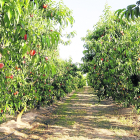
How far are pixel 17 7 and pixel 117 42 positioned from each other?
5.62 metres

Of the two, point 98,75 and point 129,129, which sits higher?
point 98,75

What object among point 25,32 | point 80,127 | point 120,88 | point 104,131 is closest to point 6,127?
point 80,127

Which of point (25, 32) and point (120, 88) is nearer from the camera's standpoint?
A: point (25, 32)

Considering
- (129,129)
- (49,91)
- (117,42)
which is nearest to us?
(117,42)

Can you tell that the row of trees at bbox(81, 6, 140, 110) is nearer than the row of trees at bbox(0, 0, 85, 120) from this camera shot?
No

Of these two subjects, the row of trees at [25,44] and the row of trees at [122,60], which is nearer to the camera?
the row of trees at [25,44]

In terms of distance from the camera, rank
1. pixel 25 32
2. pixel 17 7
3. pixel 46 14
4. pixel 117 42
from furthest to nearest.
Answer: pixel 117 42
pixel 46 14
pixel 25 32
pixel 17 7

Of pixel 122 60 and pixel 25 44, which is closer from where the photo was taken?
pixel 25 44

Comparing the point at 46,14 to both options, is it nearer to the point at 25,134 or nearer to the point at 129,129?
the point at 25,134

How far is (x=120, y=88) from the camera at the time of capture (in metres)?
8.06

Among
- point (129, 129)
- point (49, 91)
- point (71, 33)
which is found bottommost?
point (129, 129)

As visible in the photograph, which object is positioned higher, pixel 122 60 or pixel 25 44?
pixel 122 60

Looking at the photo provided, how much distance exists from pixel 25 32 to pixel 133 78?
240 inches

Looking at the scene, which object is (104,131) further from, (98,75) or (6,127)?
(6,127)
